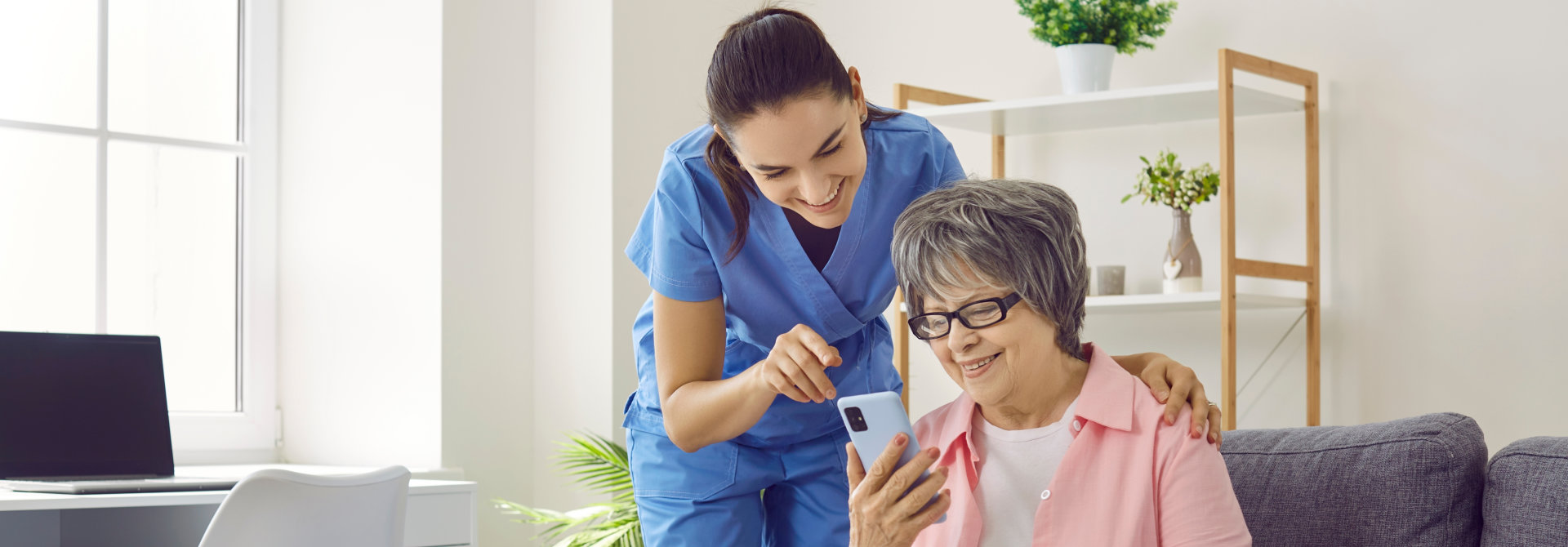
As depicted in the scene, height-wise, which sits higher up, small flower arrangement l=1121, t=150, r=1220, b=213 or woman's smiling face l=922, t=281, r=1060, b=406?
small flower arrangement l=1121, t=150, r=1220, b=213

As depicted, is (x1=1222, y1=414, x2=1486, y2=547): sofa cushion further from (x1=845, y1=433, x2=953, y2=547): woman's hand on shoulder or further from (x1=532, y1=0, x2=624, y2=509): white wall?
(x1=532, y1=0, x2=624, y2=509): white wall

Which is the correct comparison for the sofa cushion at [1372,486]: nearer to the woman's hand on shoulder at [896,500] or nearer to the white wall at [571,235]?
the woman's hand on shoulder at [896,500]

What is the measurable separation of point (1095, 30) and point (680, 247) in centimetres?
155

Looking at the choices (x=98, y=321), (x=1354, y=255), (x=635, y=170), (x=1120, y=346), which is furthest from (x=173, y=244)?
(x=1354, y=255)

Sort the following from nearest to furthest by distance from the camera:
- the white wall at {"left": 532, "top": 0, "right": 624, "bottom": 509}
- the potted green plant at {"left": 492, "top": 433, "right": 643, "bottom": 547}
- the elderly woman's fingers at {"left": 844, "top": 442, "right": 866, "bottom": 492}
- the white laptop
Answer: the elderly woman's fingers at {"left": 844, "top": 442, "right": 866, "bottom": 492} → the white laptop → the potted green plant at {"left": 492, "top": 433, "right": 643, "bottom": 547} → the white wall at {"left": 532, "top": 0, "right": 624, "bottom": 509}

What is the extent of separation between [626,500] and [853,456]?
5.85ft

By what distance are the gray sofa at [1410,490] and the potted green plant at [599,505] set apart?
4.97ft

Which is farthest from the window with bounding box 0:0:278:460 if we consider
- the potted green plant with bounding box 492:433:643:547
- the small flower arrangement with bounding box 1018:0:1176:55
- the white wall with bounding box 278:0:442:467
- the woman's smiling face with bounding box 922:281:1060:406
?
the woman's smiling face with bounding box 922:281:1060:406

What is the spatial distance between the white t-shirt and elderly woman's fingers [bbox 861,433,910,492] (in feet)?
0.60

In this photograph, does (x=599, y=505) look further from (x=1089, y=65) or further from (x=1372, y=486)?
(x=1372, y=486)

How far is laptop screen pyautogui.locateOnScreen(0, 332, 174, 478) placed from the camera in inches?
97.1

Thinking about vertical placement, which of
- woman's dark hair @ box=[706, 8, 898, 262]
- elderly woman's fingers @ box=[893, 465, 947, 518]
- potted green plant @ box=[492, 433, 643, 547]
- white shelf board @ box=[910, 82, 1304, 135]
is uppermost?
white shelf board @ box=[910, 82, 1304, 135]

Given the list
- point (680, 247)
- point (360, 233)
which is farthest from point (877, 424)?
point (360, 233)

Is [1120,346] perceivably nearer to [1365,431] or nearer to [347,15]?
[1365,431]
